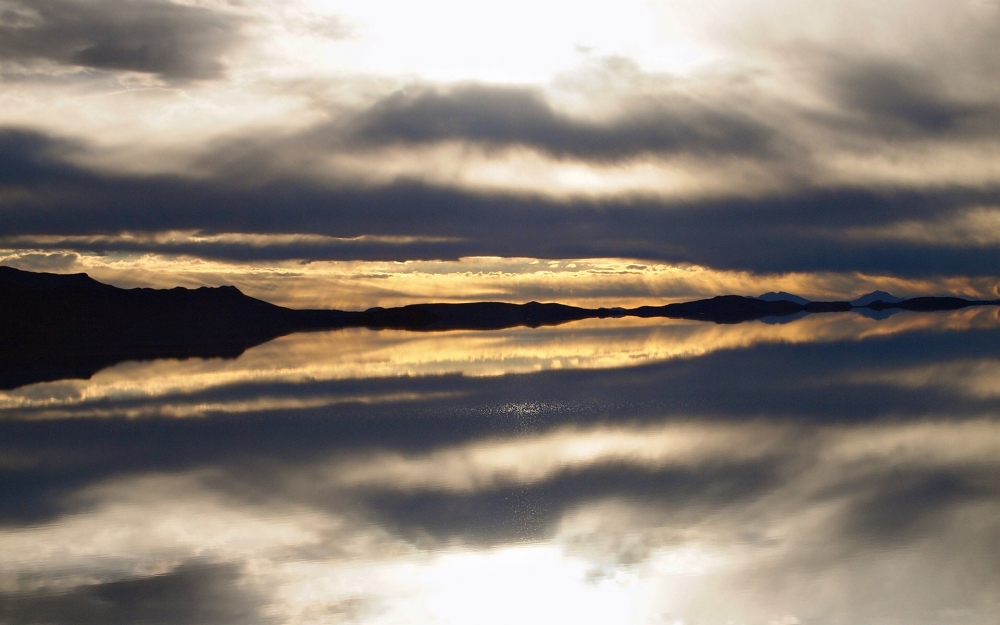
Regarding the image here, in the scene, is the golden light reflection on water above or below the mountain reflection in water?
above

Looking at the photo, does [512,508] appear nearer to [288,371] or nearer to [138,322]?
[288,371]

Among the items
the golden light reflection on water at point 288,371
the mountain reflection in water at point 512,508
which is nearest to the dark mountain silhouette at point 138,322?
the golden light reflection on water at point 288,371

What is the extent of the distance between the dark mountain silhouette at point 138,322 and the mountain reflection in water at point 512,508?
1752 centimetres

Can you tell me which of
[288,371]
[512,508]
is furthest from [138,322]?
[512,508]

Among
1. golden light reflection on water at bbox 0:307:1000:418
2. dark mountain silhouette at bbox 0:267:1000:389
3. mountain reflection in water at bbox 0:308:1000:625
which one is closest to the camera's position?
mountain reflection in water at bbox 0:308:1000:625

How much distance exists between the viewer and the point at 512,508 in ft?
34.8

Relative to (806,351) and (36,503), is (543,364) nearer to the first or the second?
(806,351)

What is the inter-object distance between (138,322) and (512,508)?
367 ft

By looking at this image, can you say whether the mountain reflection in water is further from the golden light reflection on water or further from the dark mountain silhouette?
the dark mountain silhouette

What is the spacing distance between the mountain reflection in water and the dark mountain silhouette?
57.5 ft

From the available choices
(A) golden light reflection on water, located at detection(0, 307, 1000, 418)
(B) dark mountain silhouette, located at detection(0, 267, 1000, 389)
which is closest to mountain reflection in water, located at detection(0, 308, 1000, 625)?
(A) golden light reflection on water, located at detection(0, 307, 1000, 418)

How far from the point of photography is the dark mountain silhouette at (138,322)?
149 feet

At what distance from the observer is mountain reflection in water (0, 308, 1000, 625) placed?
25.4 feet

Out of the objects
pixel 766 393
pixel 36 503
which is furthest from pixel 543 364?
pixel 36 503
